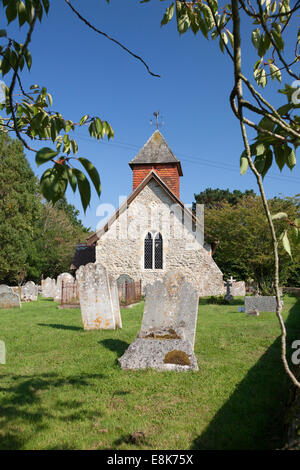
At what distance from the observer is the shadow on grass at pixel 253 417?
305 cm

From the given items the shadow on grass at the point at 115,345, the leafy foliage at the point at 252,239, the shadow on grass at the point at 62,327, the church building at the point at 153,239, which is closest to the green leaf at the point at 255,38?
the shadow on grass at the point at 115,345

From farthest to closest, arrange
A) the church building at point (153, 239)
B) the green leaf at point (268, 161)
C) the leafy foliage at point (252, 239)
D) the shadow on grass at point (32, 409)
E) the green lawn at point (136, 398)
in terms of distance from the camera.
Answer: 1. the church building at point (153, 239)
2. the leafy foliage at point (252, 239)
3. the shadow on grass at point (32, 409)
4. the green lawn at point (136, 398)
5. the green leaf at point (268, 161)

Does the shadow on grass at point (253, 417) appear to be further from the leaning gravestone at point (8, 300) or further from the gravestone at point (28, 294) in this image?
the gravestone at point (28, 294)

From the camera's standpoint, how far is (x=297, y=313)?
1170 cm

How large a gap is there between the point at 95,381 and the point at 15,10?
4627 mm

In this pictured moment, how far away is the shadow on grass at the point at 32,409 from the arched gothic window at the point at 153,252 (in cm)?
1557

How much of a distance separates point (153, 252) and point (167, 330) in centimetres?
1441

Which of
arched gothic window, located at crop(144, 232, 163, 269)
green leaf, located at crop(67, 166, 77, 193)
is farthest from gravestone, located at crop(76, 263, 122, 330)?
arched gothic window, located at crop(144, 232, 163, 269)

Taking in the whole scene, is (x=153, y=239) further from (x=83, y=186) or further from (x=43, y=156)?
(x=43, y=156)

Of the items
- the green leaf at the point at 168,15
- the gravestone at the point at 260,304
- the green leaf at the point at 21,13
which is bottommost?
the gravestone at the point at 260,304

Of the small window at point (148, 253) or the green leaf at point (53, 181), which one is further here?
the small window at point (148, 253)

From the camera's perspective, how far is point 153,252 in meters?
20.7

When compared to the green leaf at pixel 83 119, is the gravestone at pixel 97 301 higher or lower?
lower

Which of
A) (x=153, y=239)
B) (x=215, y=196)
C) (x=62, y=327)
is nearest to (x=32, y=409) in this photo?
(x=62, y=327)
